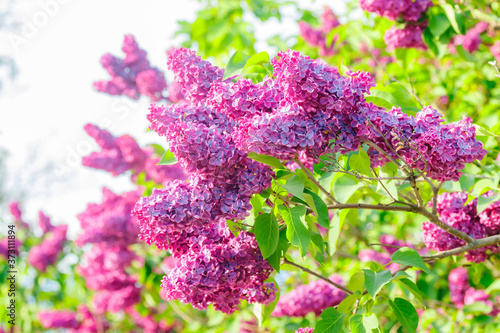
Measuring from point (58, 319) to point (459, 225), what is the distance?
5.95m

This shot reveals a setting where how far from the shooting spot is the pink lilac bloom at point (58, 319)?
21.3 ft

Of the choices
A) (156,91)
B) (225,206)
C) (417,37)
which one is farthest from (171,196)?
(156,91)

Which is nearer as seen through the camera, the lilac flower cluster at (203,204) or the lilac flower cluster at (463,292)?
the lilac flower cluster at (203,204)

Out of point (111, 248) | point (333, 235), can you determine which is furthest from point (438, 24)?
point (111, 248)

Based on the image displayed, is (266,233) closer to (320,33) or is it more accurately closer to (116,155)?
(116,155)

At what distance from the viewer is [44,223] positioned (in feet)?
23.1

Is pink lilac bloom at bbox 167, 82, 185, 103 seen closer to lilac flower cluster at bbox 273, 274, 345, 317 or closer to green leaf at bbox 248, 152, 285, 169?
lilac flower cluster at bbox 273, 274, 345, 317

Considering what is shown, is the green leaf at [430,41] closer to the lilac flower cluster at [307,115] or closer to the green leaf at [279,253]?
the lilac flower cluster at [307,115]

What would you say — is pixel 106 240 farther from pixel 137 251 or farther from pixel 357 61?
pixel 357 61

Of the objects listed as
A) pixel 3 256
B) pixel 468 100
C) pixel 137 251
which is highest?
pixel 3 256

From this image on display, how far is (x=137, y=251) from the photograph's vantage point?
5.68 metres

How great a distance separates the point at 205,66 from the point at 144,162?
11.4 ft

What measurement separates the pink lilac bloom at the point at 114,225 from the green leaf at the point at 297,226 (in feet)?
10.3

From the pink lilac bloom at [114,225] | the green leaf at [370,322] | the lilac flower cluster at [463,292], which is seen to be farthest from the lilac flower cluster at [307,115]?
the pink lilac bloom at [114,225]
